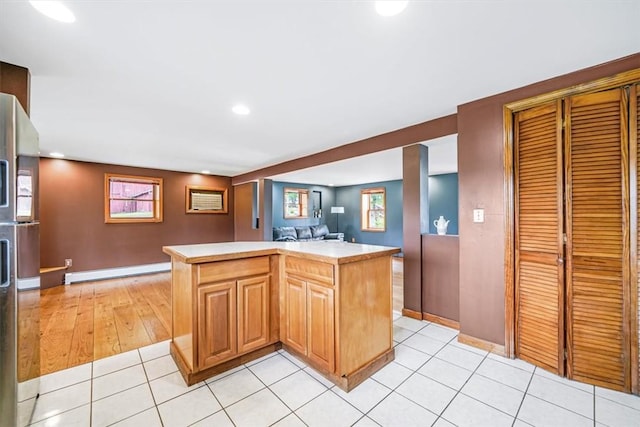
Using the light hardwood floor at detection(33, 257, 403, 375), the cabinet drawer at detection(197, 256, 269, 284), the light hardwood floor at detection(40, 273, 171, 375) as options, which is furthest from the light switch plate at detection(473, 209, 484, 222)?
the light hardwood floor at detection(40, 273, 171, 375)

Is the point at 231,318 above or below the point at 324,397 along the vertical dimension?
above

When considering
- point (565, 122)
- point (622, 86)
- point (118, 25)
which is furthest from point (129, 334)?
point (622, 86)

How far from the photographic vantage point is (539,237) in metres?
2.19

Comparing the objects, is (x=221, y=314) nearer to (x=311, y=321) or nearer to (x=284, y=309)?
(x=284, y=309)

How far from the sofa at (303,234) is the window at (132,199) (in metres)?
2.79

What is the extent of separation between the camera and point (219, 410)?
5.54ft

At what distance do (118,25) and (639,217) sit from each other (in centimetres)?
346

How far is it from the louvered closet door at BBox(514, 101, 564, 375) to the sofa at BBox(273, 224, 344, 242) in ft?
17.4

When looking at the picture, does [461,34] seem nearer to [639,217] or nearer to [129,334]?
[639,217]

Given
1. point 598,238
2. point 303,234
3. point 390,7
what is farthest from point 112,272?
point 598,238

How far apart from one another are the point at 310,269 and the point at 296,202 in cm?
661

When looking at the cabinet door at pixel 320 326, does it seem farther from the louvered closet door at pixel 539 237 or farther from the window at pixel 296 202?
the window at pixel 296 202

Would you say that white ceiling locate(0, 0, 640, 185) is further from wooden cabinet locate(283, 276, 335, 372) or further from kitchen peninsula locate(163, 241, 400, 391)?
wooden cabinet locate(283, 276, 335, 372)

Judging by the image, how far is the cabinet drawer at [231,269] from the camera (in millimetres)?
1971
